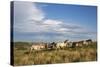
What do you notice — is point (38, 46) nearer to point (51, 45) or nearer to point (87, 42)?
point (51, 45)

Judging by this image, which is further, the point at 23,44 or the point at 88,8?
the point at 88,8

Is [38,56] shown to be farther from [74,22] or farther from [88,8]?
[88,8]

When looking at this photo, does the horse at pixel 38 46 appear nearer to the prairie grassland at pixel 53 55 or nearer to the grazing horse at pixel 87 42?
the prairie grassland at pixel 53 55

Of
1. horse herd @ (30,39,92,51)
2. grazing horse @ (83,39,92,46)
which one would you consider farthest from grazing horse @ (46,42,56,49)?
grazing horse @ (83,39,92,46)

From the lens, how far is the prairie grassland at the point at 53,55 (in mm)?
2499

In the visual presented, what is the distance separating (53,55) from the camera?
2662 mm

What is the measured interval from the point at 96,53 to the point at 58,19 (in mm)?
759

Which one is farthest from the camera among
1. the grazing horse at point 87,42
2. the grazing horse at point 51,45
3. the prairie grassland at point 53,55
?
the grazing horse at point 87,42

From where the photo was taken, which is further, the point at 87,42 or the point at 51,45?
the point at 87,42

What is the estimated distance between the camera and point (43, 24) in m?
2.62

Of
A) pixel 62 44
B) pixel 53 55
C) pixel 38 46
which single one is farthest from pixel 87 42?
pixel 38 46

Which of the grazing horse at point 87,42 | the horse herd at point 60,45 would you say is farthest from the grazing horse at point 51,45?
the grazing horse at point 87,42
